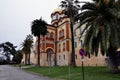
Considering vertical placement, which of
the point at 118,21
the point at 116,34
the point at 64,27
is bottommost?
the point at 116,34

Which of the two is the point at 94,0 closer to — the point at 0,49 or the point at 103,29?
the point at 103,29

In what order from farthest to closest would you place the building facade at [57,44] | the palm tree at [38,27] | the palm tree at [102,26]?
the building facade at [57,44] → the palm tree at [38,27] → the palm tree at [102,26]

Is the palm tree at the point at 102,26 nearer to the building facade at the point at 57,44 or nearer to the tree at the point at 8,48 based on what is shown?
the building facade at the point at 57,44

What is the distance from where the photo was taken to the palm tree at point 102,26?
2456 centimetres

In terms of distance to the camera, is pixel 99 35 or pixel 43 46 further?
pixel 43 46

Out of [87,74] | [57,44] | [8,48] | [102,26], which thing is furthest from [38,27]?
[8,48]

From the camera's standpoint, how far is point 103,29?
82.6ft

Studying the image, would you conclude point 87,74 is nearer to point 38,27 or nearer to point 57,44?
point 38,27

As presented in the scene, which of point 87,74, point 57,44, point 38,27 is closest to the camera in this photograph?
point 87,74

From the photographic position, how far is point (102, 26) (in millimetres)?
25891

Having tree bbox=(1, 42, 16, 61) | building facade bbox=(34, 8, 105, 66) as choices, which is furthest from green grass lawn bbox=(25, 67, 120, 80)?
tree bbox=(1, 42, 16, 61)

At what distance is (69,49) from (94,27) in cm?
4102

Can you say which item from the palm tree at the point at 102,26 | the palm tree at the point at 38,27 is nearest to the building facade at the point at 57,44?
the palm tree at the point at 38,27

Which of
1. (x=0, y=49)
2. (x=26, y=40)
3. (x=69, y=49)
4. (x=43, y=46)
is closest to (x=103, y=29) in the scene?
(x=69, y=49)
